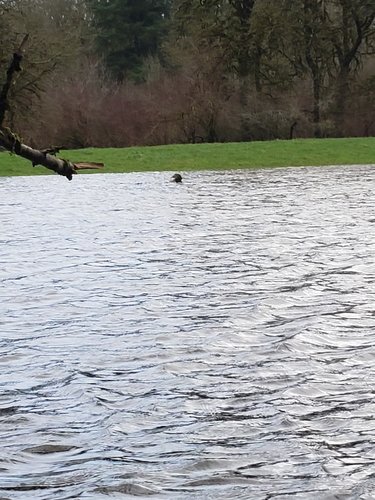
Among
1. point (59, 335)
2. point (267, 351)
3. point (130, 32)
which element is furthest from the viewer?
point (130, 32)

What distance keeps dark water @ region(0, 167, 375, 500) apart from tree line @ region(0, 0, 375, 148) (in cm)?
3459

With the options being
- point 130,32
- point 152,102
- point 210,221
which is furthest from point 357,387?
point 130,32

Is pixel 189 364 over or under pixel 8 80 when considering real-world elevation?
under

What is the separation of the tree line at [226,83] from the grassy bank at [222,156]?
7306 mm

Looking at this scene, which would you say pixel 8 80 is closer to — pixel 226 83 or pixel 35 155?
pixel 35 155

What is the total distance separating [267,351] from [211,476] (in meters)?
2.64

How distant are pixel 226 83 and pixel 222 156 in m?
15.3

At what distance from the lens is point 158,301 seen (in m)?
10.1

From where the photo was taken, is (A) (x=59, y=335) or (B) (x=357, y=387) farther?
(A) (x=59, y=335)

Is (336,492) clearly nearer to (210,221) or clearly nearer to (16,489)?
(16,489)

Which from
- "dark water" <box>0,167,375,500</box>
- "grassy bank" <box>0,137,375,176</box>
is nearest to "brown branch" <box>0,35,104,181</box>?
"dark water" <box>0,167,375,500</box>

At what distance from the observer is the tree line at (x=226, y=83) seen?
52.9 meters

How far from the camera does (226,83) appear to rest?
5462 centimetres

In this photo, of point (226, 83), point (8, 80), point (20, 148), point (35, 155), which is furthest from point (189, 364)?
point (226, 83)
